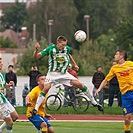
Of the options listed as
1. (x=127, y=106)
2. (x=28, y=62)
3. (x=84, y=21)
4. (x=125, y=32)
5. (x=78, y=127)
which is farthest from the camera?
(x=84, y=21)

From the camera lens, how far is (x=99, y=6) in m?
98.3

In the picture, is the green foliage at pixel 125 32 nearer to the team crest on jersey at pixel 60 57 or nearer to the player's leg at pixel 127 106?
the team crest on jersey at pixel 60 57

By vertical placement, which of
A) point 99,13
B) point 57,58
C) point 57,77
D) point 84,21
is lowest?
point 84,21

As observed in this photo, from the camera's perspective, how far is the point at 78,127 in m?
20.8

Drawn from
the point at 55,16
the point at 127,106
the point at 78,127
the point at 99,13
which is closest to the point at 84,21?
the point at 99,13

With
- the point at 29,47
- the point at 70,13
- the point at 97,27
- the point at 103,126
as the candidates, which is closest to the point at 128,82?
the point at 103,126

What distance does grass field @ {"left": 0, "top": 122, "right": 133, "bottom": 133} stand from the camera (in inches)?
741

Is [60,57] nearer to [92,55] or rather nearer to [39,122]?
[39,122]

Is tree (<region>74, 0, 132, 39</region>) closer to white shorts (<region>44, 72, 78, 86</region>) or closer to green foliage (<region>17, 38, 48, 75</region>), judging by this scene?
green foliage (<region>17, 38, 48, 75</region>)

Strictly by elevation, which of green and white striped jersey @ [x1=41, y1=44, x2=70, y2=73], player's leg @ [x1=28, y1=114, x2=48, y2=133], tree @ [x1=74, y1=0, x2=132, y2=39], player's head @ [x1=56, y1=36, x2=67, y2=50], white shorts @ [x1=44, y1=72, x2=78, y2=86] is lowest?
tree @ [x1=74, y1=0, x2=132, y2=39]

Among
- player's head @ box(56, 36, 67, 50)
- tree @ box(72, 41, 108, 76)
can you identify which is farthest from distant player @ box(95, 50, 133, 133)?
tree @ box(72, 41, 108, 76)

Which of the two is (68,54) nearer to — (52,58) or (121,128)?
(52,58)

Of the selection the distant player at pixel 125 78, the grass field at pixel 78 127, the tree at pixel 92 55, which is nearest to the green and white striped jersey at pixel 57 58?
the distant player at pixel 125 78

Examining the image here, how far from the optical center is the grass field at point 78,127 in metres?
18.8
